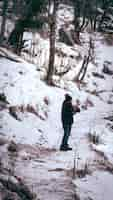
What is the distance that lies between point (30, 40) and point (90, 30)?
→ 35.8ft

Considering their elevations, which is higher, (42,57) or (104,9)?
(104,9)

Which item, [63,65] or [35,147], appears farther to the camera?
[63,65]

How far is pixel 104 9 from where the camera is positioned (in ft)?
131

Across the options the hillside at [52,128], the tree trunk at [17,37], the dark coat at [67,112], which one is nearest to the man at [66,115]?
the dark coat at [67,112]

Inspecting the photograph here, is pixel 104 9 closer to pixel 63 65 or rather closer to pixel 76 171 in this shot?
pixel 63 65

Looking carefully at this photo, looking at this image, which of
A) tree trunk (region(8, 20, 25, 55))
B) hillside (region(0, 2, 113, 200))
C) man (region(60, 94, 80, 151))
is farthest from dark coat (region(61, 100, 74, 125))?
tree trunk (region(8, 20, 25, 55))

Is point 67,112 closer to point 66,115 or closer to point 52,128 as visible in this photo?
point 66,115

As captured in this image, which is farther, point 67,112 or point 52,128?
point 52,128

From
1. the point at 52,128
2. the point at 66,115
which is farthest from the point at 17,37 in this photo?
the point at 66,115

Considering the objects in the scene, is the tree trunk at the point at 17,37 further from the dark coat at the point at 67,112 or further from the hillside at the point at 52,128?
the dark coat at the point at 67,112

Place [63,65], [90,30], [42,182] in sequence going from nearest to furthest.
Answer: [42,182]
[63,65]
[90,30]

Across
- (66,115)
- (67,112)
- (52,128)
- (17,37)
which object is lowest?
(52,128)

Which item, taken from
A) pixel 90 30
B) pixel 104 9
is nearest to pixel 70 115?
pixel 90 30

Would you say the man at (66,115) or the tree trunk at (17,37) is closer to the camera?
the man at (66,115)
